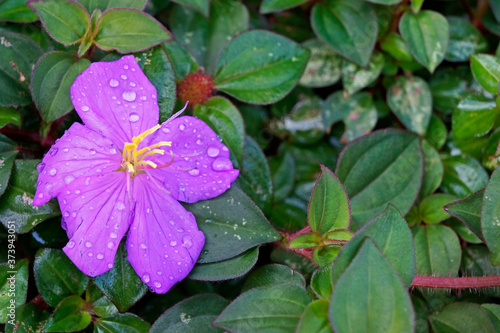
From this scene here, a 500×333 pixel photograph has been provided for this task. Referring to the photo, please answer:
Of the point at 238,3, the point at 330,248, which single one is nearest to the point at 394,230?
the point at 330,248

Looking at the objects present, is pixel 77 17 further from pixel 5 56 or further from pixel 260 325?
pixel 260 325

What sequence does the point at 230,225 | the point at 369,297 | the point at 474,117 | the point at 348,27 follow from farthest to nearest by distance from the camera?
the point at 348,27
the point at 474,117
the point at 230,225
the point at 369,297

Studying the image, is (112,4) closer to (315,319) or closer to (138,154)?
(138,154)

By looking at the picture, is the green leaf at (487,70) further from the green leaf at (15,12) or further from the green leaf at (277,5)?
the green leaf at (15,12)

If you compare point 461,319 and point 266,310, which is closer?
point 266,310

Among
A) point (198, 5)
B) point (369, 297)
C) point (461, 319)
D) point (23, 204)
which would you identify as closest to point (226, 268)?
point (369, 297)

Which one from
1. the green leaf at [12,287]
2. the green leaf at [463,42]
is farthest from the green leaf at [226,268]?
the green leaf at [463,42]
